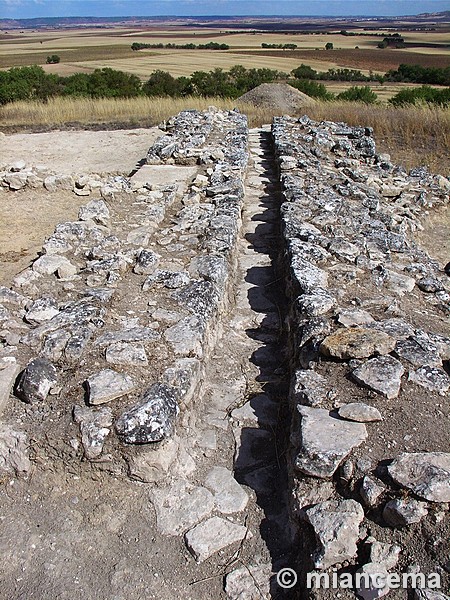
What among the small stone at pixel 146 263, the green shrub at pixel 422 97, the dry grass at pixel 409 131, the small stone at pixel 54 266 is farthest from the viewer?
the green shrub at pixel 422 97

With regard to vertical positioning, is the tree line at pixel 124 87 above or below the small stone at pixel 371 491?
below

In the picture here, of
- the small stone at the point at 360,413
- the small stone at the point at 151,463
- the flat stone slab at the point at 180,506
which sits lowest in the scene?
the flat stone slab at the point at 180,506

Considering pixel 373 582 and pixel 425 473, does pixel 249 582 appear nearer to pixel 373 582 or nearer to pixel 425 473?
pixel 373 582

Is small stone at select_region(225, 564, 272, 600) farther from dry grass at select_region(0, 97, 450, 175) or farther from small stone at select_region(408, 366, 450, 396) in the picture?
dry grass at select_region(0, 97, 450, 175)

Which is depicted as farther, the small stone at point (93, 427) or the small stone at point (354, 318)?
the small stone at point (354, 318)

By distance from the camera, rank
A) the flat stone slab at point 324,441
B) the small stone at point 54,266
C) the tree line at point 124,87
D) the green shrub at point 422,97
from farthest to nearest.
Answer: the tree line at point 124,87 < the green shrub at point 422,97 < the small stone at point 54,266 < the flat stone slab at point 324,441

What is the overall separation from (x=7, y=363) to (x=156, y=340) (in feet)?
2.91

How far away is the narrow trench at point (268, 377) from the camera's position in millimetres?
2582

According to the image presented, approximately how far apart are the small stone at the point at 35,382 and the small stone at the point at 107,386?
22 centimetres

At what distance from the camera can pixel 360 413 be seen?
2.65 m

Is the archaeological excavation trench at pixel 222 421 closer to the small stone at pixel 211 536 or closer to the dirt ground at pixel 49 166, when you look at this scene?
the small stone at pixel 211 536

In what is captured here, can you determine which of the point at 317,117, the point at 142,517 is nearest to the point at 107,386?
the point at 142,517

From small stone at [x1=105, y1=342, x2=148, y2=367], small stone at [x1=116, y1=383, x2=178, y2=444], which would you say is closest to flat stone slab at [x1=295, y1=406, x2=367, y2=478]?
small stone at [x1=116, y1=383, x2=178, y2=444]

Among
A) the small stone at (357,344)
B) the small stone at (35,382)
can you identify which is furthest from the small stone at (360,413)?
the small stone at (35,382)
